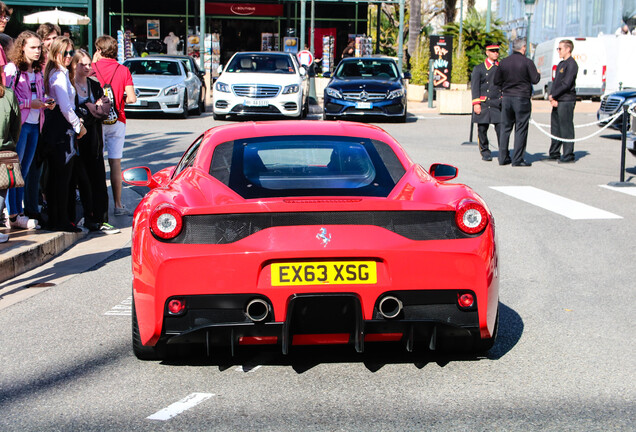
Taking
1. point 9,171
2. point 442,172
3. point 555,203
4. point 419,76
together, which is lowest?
point 555,203

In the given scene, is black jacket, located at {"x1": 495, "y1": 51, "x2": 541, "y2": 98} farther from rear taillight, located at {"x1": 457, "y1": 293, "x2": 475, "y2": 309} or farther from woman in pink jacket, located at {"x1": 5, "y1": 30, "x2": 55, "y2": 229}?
rear taillight, located at {"x1": 457, "y1": 293, "x2": 475, "y2": 309}

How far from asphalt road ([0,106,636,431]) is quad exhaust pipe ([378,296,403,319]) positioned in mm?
386

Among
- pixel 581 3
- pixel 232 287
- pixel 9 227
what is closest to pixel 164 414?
pixel 232 287

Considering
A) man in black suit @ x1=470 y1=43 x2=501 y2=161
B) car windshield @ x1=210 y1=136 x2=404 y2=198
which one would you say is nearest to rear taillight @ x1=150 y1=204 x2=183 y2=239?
car windshield @ x1=210 y1=136 x2=404 y2=198

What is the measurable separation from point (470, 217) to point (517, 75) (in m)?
11.1

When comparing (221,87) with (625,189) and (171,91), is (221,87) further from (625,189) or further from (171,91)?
(625,189)

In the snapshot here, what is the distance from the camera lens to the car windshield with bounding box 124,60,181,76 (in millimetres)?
23938

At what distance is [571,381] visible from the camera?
15.3 feet

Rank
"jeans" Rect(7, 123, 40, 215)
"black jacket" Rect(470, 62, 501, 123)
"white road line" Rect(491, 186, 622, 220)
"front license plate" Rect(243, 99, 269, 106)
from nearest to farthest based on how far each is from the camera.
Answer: "jeans" Rect(7, 123, 40, 215)
"white road line" Rect(491, 186, 622, 220)
"black jacket" Rect(470, 62, 501, 123)
"front license plate" Rect(243, 99, 269, 106)

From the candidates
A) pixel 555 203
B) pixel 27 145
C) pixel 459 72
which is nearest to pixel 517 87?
pixel 555 203

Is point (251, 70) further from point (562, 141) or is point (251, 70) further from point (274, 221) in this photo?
point (274, 221)

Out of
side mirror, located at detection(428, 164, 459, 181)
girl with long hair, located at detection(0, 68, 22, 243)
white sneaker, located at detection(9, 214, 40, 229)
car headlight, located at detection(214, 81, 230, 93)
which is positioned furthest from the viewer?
car headlight, located at detection(214, 81, 230, 93)

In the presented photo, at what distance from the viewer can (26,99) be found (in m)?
8.31

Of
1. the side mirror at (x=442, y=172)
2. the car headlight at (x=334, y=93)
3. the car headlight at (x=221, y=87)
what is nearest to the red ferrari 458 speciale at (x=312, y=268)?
the side mirror at (x=442, y=172)
